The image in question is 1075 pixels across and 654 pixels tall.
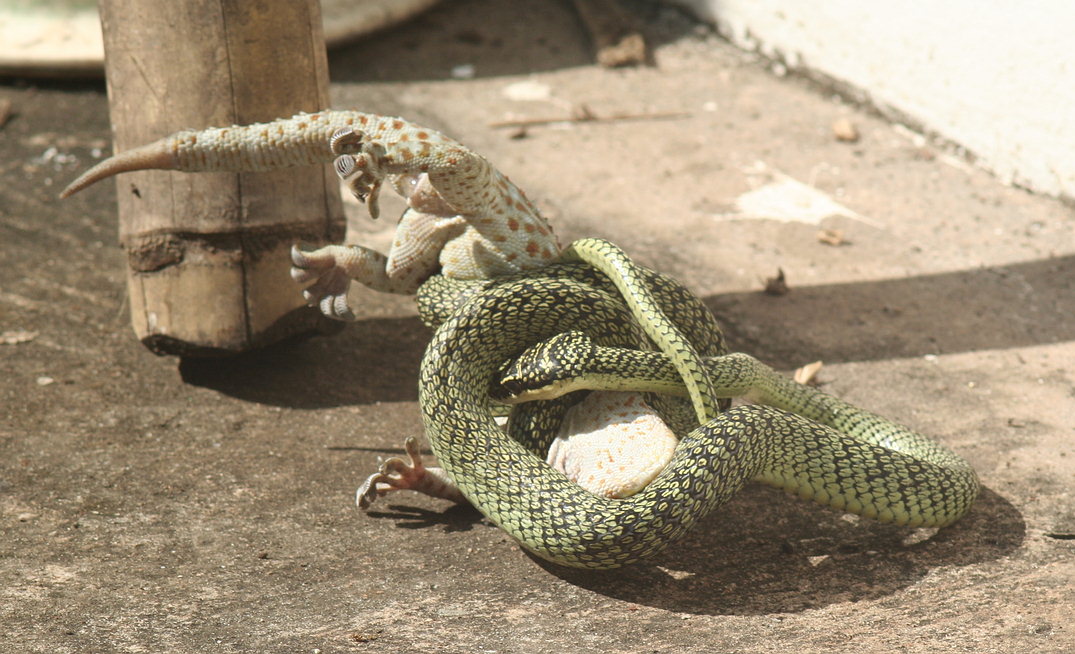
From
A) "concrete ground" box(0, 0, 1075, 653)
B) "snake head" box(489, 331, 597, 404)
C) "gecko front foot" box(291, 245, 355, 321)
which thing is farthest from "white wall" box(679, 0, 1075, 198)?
"gecko front foot" box(291, 245, 355, 321)

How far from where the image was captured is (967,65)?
22.5 ft

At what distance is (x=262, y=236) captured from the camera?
4527mm

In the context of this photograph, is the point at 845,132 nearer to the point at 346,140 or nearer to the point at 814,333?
the point at 814,333

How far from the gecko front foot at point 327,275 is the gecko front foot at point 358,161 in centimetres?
55

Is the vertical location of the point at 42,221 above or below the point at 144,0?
below

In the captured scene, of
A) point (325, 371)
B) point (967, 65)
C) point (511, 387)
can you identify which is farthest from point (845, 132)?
point (511, 387)

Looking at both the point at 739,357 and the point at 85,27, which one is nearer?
the point at 739,357

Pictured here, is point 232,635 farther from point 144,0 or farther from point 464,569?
point 144,0

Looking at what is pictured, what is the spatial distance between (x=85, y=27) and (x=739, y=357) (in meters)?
5.63

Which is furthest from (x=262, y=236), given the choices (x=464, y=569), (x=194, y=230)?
(x=464, y=569)

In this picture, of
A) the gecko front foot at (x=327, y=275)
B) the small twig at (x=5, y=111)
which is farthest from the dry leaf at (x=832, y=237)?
the small twig at (x=5, y=111)

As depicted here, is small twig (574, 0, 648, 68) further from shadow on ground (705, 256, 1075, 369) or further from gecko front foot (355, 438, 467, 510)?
gecko front foot (355, 438, 467, 510)

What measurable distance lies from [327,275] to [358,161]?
30.2 inches

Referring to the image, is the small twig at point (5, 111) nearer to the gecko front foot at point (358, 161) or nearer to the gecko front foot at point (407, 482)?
the gecko front foot at point (358, 161)
